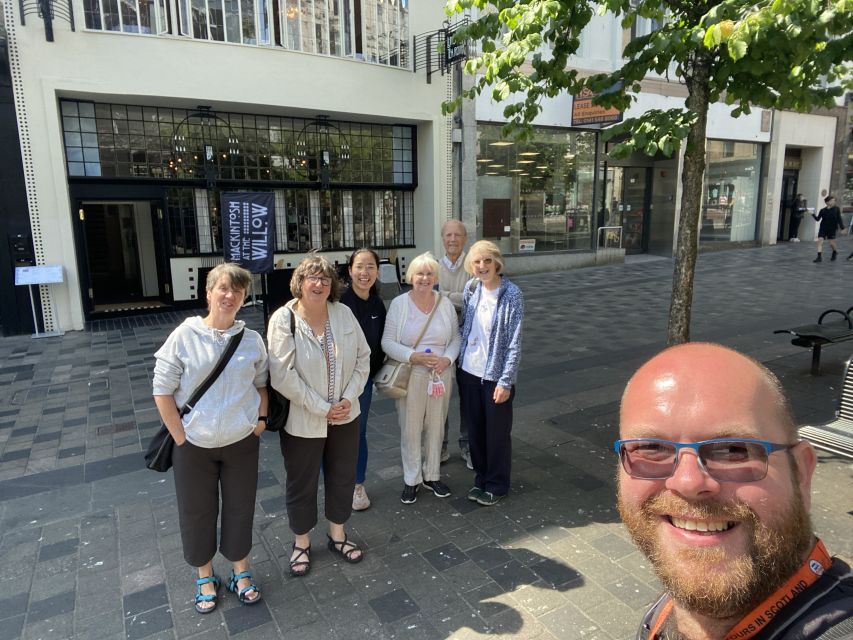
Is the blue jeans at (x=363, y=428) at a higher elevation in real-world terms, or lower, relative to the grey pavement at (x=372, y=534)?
higher

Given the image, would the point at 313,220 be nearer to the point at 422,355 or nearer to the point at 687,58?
the point at 687,58

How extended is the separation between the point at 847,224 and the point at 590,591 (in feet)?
93.3

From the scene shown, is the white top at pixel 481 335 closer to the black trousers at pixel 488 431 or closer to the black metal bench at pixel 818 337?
the black trousers at pixel 488 431

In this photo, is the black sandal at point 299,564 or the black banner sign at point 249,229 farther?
the black banner sign at point 249,229

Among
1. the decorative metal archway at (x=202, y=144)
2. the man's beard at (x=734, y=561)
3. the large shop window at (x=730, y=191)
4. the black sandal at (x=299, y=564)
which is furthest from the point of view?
the large shop window at (x=730, y=191)

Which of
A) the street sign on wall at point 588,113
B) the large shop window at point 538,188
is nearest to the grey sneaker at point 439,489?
the large shop window at point 538,188

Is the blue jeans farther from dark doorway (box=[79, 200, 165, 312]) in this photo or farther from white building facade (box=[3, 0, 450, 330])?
dark doorway (box=[79, 200, 165, 312])

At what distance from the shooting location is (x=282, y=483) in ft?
14.4

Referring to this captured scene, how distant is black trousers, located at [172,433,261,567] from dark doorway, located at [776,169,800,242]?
982 inches

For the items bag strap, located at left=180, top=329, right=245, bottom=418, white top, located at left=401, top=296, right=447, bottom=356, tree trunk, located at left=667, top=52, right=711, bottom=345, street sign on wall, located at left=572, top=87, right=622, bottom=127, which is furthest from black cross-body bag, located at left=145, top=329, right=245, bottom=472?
street sign on wall, located at left=572, top=87, right=622, bottom=127

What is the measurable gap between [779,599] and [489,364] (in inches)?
113

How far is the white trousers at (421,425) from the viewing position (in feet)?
12.8

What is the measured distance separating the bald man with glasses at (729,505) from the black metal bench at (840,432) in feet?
10.1

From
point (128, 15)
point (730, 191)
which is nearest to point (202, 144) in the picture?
point (128, 15)
